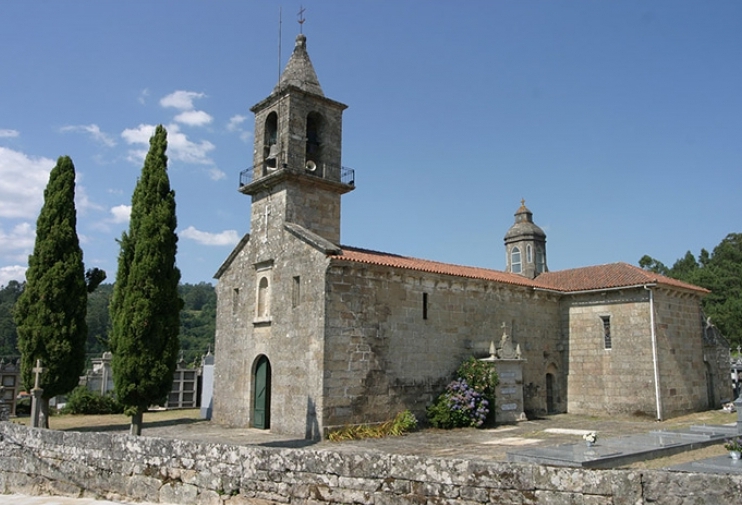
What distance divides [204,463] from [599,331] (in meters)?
20.3

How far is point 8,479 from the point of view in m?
10.0

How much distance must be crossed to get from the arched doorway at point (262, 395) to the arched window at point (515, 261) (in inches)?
602

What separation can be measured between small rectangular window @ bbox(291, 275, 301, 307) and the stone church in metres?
0.10

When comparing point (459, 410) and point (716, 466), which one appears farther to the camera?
point (459, 410)

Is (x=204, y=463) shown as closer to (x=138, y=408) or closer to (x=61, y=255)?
(x=138, y=408)

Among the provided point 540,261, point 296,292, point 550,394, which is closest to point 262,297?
point 296,292

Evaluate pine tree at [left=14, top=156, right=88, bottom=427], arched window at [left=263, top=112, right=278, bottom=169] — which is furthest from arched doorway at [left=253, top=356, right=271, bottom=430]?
arched window at [left=263, top=112, right=278, bottom=169]

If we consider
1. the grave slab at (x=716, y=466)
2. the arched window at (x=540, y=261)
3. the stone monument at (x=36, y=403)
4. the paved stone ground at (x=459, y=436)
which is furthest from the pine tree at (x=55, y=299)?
the arched window at (x=540, y=261)

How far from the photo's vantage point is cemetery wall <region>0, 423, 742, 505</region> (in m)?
5.22

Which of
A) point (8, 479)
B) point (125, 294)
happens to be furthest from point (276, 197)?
point (8, 479)

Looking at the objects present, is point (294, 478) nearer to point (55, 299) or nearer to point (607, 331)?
point (55, 299)

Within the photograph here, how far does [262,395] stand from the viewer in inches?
770

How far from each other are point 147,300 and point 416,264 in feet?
30.7

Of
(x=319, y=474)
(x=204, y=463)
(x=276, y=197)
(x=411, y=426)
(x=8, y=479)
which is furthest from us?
(x=276, y=197)
